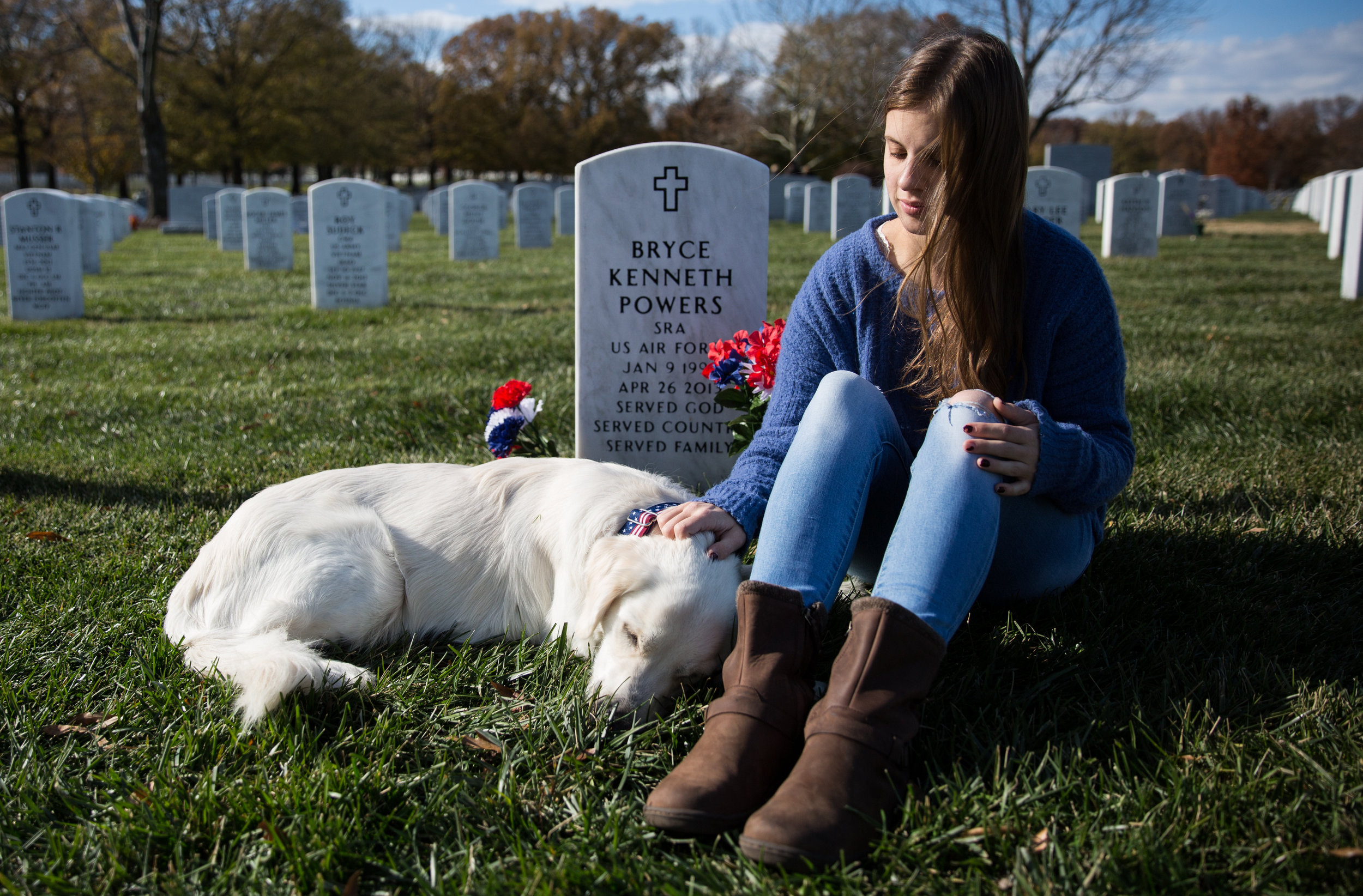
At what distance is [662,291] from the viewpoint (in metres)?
4.11

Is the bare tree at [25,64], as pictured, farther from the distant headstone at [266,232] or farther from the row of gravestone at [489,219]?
the distant headstone at [266,232]

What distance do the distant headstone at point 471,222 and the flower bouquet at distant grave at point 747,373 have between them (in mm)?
13853

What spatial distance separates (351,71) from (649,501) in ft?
172

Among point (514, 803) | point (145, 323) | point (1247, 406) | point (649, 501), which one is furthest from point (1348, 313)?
point (145, 323)

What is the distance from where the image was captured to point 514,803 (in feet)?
6.12

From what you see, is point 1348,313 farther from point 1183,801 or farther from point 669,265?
point 1183,801

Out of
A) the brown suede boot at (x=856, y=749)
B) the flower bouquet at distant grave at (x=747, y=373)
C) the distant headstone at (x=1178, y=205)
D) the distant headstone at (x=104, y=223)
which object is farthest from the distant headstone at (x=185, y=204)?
the brown suede boot at (x=856, y=749)

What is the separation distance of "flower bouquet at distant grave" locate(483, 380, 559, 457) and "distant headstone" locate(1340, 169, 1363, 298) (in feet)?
32.4

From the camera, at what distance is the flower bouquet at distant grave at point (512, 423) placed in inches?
158

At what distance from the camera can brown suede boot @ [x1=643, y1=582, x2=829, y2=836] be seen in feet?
5.75

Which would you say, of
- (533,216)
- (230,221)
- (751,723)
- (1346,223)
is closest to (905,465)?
(751,723)

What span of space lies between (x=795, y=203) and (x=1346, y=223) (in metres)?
20.9

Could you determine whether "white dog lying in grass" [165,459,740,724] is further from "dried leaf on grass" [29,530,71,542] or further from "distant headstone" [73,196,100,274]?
"distant headstone" [73,196,100,274]

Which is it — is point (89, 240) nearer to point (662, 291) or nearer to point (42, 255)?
point (42, 255)
